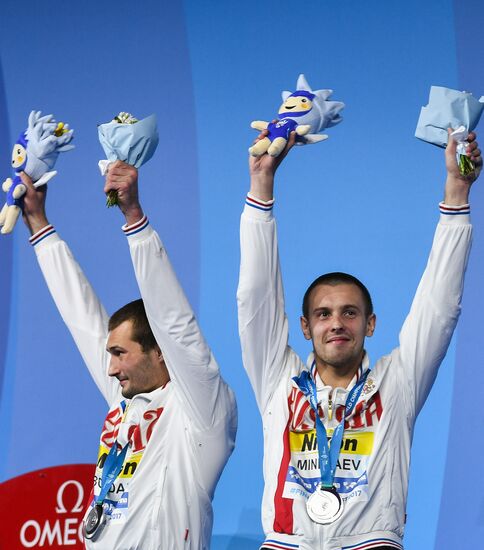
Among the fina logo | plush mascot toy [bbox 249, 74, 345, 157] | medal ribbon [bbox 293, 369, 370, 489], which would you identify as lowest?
the fina logo

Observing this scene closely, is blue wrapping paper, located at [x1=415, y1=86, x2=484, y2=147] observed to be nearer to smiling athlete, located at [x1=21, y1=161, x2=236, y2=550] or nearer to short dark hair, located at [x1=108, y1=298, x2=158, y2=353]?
smiling athlete, located at [x1=21, y1=161, x2=236, y2=550]

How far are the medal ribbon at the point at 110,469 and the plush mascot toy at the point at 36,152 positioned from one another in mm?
763

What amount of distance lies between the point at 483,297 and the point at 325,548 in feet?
5.20

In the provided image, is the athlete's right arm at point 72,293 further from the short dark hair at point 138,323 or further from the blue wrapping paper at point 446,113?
the blue wrapping paper at point 446,113

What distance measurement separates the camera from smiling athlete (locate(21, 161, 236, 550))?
2.99 metres

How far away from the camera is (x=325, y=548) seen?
9.09ft

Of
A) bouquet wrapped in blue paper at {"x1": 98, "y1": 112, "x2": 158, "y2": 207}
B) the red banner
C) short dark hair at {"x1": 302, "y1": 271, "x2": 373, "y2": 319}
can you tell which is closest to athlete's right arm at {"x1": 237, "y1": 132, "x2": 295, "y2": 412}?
short dark hair at {"x1": 302, "y1": 271, "x2": 373, "y2": 319}

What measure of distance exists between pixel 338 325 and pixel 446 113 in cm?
61

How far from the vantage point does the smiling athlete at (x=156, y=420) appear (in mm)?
2992

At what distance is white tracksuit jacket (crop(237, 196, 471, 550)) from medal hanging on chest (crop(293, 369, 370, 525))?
0.05 ft

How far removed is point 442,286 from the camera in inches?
113

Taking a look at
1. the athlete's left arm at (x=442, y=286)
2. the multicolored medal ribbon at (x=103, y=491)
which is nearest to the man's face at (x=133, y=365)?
the multicolored medal ribbon at (x=103, y=491)

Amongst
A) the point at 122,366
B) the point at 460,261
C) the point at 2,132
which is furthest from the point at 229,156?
the point at 460,261

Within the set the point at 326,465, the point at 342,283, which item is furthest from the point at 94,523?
the point at 342,283
